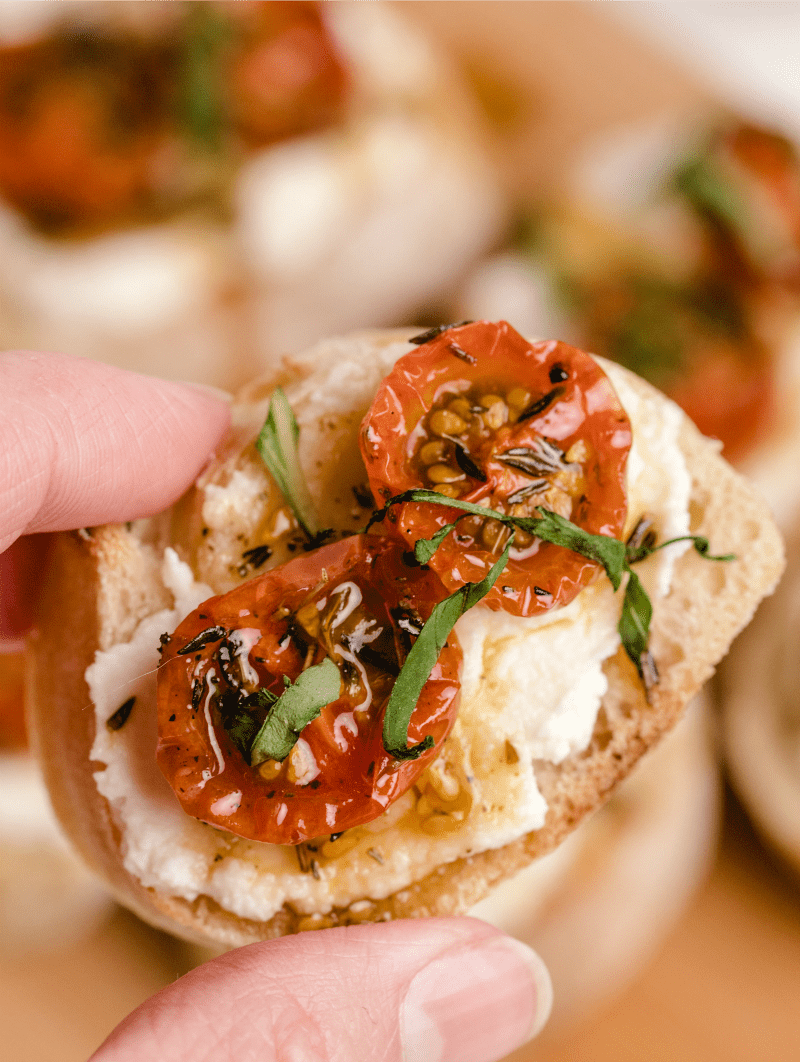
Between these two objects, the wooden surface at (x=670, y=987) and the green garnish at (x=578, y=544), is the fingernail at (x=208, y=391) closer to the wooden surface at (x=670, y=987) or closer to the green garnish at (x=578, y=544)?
the green garnish at (x=578, y=544)

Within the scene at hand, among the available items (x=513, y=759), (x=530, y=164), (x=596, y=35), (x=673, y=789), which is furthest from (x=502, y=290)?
(x=513, y=759)

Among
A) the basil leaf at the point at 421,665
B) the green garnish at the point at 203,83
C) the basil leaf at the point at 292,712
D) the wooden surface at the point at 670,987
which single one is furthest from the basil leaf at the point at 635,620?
the green garnish at the point at 203,83

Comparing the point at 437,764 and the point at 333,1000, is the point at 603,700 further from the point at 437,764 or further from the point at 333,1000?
the point at 333,1000

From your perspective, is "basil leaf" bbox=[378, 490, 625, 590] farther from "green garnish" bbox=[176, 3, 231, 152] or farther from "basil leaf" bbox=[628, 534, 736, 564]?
"green garnish" bbox=[176, 3, 231, 152]

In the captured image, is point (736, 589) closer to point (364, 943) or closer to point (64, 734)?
point (364, 943)

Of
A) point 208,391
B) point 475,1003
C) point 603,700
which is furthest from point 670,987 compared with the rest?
point 208,391
